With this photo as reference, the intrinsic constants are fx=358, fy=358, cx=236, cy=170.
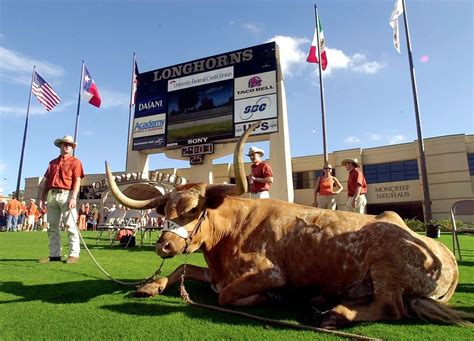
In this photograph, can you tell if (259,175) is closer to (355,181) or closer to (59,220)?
(355,181)

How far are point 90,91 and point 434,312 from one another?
28586 millimetres

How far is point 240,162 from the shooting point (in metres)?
3.48

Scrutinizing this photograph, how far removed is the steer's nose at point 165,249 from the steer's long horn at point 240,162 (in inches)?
35.3

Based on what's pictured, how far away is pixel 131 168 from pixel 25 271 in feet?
63.0

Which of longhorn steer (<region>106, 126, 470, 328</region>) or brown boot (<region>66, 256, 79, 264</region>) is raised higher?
longhorn steer (<region>106, 126, 470, 328</region>)

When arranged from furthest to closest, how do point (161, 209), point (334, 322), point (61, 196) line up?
point (61, 196) → point (161, 209) → point (334, 322)

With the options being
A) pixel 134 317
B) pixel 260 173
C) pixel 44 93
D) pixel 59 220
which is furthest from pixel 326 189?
pixel 44 93

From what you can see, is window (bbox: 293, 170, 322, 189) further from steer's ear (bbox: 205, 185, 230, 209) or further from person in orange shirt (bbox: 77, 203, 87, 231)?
steer's ear (bbox: 205, 185, 230, 209)

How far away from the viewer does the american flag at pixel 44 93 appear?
24.3 metres

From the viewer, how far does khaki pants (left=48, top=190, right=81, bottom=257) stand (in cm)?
694

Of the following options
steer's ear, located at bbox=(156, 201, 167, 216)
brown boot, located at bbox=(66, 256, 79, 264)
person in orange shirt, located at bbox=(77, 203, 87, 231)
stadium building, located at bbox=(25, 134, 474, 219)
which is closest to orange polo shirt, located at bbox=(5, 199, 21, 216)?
person in orange shirt, located at bbox=(77, 203, 87, 231)

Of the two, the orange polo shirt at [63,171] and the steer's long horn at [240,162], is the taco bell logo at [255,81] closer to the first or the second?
the orange polo shirt at [63,171]

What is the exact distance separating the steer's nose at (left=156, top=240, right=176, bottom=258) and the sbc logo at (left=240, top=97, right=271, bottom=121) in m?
16.3

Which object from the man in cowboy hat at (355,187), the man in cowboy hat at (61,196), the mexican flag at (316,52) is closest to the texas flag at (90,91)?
the mexican flag at (316,52)
